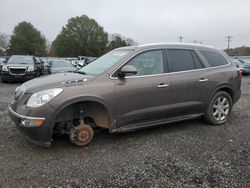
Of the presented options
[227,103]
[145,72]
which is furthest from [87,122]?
[227,103]

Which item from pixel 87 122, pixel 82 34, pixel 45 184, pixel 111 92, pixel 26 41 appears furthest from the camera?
pixel 82 34

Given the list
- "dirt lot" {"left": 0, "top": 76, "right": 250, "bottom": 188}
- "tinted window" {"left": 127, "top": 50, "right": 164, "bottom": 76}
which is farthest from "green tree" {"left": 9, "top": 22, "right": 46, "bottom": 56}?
"tinted window" {"left": 127, "top": 50, "right": 164, "bottom": 76}

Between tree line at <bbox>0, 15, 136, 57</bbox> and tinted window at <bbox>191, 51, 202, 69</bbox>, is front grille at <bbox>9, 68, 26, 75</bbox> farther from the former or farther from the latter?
tree line at <bbox>0, 15, 136, 57</bbox>

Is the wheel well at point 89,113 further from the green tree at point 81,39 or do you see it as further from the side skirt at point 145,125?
the green tree at point 81,39

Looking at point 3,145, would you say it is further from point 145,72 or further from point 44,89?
point 145,72

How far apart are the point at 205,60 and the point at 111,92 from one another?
2269 mm

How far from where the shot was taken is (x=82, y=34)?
61.3 metres

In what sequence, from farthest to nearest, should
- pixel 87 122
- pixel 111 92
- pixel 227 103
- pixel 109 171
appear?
pixel 227 103 → pixel 87 122 → pixel 111 92 → pixel 109 171

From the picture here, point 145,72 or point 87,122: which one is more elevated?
point 145,72

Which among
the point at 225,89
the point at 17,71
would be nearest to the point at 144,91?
the point at 225,89

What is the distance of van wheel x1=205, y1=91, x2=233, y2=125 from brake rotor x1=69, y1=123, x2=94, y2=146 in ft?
8.19

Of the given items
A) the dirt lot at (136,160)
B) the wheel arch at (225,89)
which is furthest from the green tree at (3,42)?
the wheel arch at (225,89)

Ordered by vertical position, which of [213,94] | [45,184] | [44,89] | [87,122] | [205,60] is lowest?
[45,184]

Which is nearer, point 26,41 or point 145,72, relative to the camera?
point 145,72
